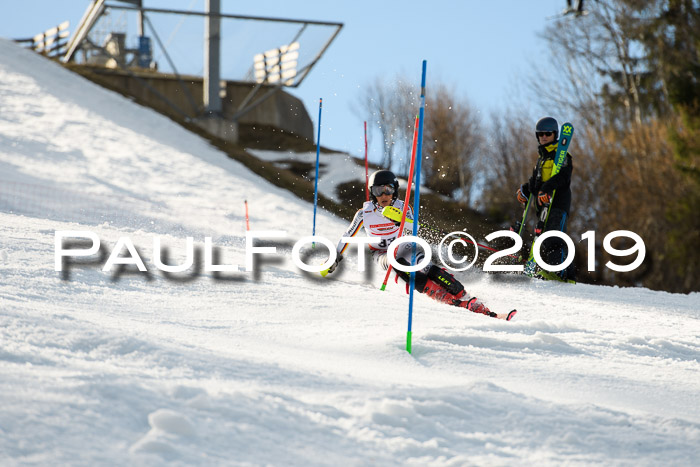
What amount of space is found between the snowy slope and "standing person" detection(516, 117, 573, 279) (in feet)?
1.73

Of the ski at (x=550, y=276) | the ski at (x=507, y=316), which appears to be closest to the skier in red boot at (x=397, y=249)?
the ski at (x=507, y=316)

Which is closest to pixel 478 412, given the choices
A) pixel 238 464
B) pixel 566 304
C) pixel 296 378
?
pixel 296 378

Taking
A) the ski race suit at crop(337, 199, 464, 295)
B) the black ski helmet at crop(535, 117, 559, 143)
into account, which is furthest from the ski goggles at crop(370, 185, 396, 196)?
the black ski helmet at crop(535, 117, 559, 143)

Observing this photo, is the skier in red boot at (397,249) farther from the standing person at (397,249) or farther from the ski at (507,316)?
the ski at (507,316)

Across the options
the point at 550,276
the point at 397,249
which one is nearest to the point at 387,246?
the point at 397,249

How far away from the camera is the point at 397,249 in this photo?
6062 millimetres

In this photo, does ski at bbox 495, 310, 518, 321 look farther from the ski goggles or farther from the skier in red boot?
the ski goggles

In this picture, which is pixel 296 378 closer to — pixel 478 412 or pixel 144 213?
pixel 478 412

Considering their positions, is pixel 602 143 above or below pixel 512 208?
→ above

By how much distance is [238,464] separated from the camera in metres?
2.54

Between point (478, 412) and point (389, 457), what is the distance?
61 centimetres

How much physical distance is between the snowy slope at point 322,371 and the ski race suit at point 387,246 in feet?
0.67

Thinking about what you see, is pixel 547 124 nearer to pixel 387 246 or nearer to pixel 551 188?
pixel 551 188

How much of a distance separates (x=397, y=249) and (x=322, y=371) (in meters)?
2.65
